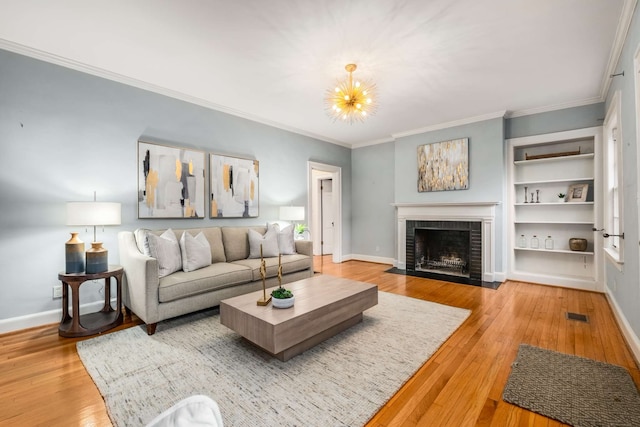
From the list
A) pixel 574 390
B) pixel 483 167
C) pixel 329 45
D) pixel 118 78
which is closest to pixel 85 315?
pixel 118 78

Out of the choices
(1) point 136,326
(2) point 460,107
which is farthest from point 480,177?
(1) point 136,326

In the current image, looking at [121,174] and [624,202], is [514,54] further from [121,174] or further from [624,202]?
[121,174]

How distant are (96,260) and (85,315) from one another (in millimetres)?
771

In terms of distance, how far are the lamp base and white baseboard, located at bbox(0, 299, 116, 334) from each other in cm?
65

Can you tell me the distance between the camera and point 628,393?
1742mm

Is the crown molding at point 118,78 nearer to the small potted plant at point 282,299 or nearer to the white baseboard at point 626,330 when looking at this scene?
the small potted plant at point 282,299

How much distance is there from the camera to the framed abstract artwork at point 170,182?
11.3 feet

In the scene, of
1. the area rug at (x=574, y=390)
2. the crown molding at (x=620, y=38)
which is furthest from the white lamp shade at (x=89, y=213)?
the crown molding at (x=620, y=38)

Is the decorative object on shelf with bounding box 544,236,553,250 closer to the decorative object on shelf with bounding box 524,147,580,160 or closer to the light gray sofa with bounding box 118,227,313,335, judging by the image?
the decorative object on shelf with bounding box 524,147,580,160

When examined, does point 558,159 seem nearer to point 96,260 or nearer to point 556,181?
point 556,181

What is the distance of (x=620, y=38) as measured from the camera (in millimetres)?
2502

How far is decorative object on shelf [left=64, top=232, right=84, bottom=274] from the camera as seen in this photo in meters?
2.62

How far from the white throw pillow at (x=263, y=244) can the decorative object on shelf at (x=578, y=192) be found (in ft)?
14.5

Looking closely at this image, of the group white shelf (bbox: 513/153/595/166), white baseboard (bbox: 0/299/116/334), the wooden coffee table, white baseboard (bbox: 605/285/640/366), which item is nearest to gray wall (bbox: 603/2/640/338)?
white baseboard (bbox: 605/285/640/366)
